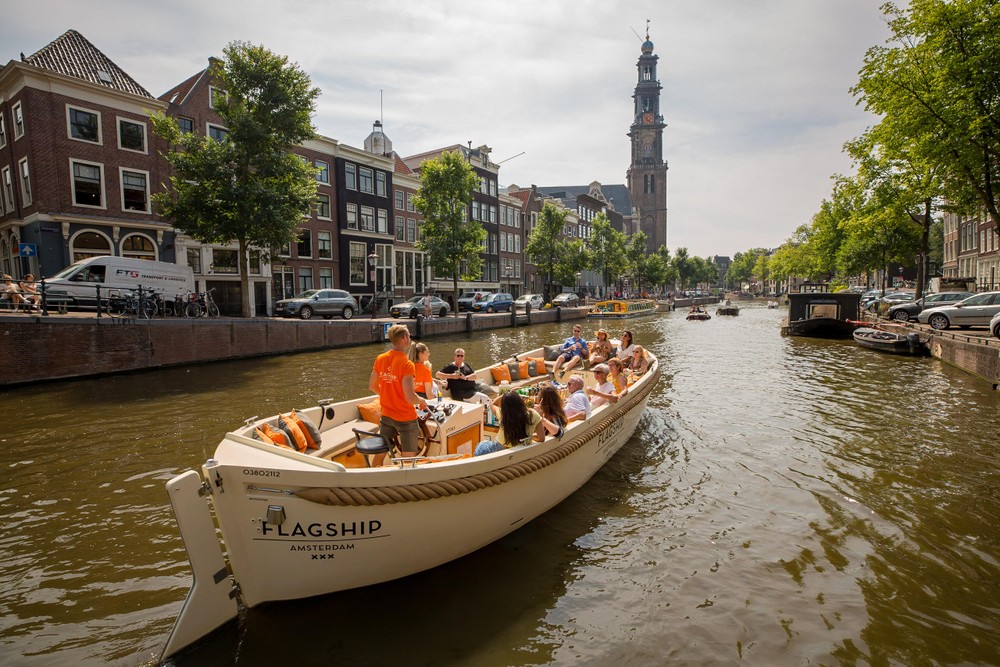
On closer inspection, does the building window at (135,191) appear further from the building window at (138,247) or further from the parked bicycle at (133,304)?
the parked bicycle at (133,304)

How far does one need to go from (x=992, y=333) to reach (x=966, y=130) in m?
6.41

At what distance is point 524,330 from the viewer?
1326 inches

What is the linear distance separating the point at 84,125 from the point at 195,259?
744cm

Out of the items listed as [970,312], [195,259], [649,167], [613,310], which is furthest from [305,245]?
[649,167]

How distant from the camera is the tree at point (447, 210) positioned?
35.3 m

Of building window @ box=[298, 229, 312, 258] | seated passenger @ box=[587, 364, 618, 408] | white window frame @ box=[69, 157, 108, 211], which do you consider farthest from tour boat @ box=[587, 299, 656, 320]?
seated passenger @ box=[587, 364, 618, 408]

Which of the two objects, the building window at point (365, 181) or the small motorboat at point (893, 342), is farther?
the building window at point (365, 181)

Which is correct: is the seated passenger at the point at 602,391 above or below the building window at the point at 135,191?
below

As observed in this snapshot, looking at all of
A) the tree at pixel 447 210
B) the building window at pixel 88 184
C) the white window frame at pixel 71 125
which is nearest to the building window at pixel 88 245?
the building window at pixel 88 184

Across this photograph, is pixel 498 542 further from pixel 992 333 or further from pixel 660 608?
pixel 992 333

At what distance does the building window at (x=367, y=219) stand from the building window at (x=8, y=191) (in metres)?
18.2

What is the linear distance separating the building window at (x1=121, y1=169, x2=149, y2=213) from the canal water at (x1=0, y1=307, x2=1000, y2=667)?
56.7 feet

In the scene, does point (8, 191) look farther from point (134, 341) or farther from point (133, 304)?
point (134, 341)

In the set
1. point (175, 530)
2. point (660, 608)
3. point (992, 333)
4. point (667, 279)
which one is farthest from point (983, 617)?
point (667, 279)
